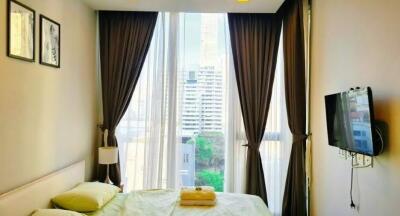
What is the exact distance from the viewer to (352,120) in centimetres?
219

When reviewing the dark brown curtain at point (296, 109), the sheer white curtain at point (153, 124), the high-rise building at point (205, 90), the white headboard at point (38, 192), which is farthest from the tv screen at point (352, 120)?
the white headboard at point (38, 192)

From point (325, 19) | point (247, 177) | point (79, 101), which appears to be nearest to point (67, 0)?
point (79, 101)

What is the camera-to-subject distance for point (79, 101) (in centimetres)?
370

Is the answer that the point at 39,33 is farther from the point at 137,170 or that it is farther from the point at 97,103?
the point at 137,170

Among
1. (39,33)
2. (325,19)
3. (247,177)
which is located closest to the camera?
(39,33)

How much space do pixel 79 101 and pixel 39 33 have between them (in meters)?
1.07

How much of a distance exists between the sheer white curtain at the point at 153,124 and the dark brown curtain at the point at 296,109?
4.93 ft

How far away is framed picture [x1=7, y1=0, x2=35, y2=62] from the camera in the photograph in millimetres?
2350

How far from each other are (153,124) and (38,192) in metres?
1.91

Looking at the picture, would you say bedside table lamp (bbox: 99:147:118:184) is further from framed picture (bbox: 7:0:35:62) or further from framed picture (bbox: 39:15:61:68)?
framed picture (bbox: 7:0:35:62)

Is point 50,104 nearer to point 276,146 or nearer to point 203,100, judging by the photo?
point 203,100

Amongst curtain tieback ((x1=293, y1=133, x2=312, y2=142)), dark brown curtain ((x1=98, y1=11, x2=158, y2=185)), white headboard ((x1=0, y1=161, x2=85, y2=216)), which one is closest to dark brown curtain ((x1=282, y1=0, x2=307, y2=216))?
curtain tieback ((x1=293, y1=133, x2=312, y2=142))

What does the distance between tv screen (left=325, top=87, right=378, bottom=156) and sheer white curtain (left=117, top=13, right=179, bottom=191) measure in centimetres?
225

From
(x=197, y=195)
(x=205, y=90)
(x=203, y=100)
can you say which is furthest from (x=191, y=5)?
(x=197, y=195)
